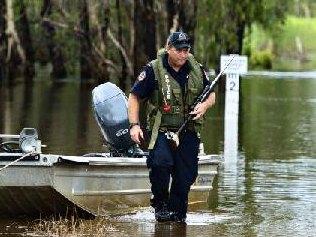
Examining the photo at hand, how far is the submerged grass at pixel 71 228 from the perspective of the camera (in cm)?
1127

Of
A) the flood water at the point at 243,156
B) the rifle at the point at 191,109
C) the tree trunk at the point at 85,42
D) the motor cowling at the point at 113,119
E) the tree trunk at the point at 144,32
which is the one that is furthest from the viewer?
the tree trunk at the point at 85,42

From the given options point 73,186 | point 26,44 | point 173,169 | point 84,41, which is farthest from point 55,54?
point 173,169

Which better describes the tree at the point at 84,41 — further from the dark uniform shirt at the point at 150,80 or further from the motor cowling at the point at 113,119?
the dark uniform shirt at the point at 150,80

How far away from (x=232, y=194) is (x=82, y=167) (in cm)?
347

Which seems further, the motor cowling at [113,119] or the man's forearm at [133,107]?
the motor cowling at [113,119]

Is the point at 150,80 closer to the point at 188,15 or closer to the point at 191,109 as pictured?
the point at 191,109

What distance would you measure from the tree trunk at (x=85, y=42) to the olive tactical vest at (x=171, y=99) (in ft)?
134

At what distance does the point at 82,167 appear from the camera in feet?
39.0

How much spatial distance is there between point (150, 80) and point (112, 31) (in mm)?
47925

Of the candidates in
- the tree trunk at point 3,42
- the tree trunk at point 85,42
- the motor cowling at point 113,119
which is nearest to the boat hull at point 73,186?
the motor cowling at point 113,119

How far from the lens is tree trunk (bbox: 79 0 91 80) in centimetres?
5331

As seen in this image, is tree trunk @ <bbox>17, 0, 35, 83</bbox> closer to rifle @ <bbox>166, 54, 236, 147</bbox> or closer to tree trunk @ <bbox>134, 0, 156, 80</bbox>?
tree trunk @ <bbox>134, 0, 156, 80</bbox>

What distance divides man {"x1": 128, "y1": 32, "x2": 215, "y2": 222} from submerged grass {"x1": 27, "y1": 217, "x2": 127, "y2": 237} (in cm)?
62

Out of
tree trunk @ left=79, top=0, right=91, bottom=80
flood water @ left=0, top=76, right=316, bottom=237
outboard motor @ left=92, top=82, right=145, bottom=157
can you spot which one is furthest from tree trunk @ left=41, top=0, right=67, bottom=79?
outboard motor @ left=92, top=82, right=145, bottom=157
